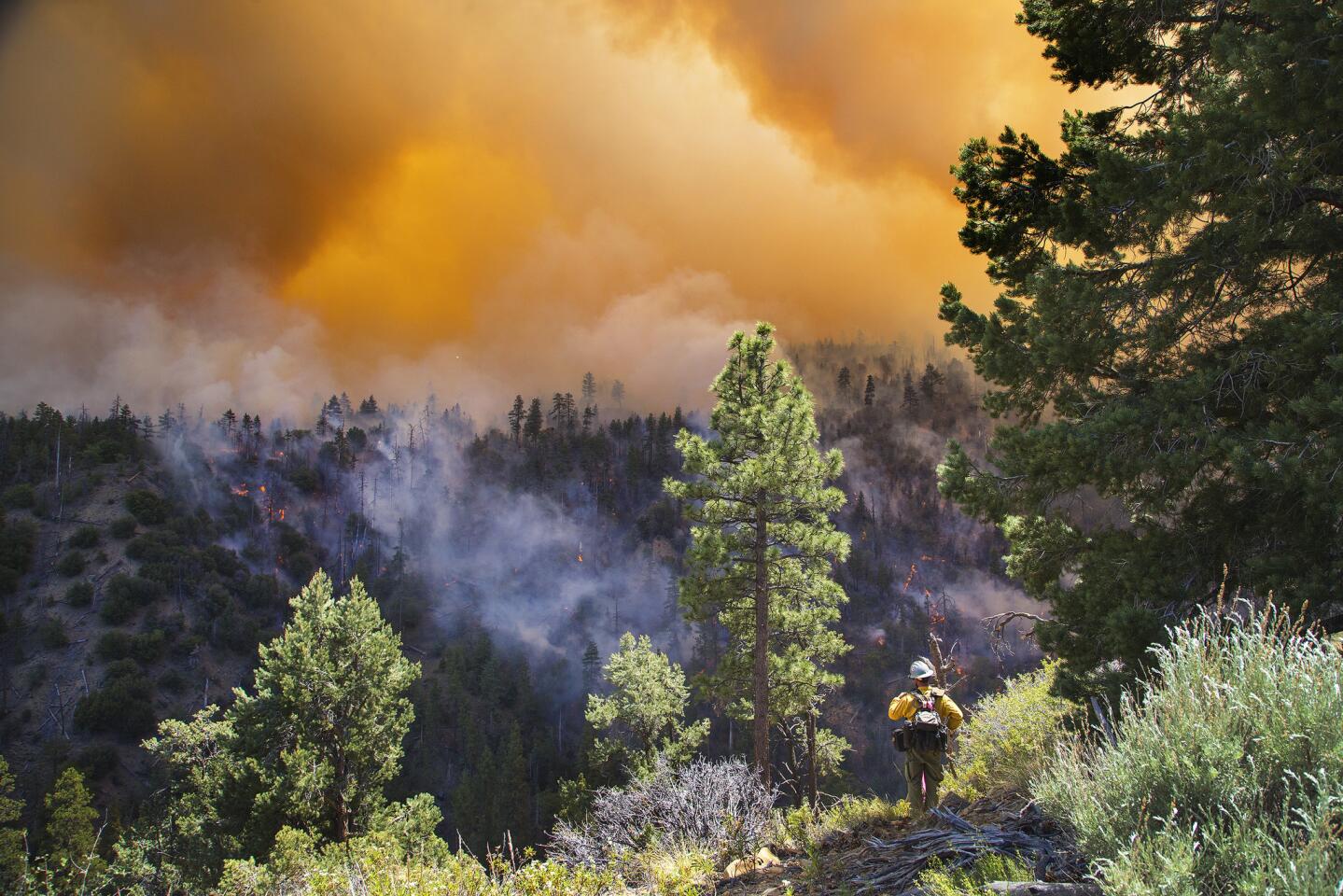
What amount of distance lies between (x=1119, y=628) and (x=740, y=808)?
596 cm

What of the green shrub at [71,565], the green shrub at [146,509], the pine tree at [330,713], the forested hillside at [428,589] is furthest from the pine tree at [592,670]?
the green shrub at [146,509]

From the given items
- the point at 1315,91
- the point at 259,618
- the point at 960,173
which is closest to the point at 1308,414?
A: the point at 1315,91

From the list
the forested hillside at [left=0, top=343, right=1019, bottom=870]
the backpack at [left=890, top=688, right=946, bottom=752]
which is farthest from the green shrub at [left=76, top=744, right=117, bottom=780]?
the backpack at [left=890, top=688, right=946, bottom=752]

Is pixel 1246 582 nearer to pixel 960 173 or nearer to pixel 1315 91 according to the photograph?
pixel 1315 91

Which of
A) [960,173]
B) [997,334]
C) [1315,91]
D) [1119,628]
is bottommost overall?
[1119,628]

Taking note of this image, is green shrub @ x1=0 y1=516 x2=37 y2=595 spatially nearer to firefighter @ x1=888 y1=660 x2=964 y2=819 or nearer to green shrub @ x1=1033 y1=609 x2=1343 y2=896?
firefighter @ x1=888 y1=660 x2=964 y2=819

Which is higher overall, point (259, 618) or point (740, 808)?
point (259, 618)

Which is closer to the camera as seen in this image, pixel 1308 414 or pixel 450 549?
pixel 1308 414

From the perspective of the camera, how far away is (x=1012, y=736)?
8.71m

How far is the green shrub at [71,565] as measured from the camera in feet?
282

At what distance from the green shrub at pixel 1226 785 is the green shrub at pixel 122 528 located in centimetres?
11927

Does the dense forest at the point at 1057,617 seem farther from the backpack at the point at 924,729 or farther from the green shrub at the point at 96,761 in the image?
the green shrub at the point at 96,761

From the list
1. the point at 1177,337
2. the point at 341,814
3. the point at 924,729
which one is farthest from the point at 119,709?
the point at 1177,337

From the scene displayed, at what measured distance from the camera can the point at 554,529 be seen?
144250 mm
